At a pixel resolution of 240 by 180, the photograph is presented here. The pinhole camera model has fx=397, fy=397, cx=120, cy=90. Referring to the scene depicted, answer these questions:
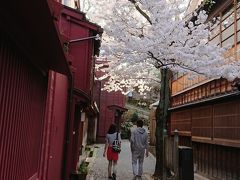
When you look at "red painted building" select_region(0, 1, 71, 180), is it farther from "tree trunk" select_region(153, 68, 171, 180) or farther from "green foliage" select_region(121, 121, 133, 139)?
"green foliage" select_region(121, 121, 133, 139)

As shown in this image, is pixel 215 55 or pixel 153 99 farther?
pixel 153 99

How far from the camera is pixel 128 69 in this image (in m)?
18.2

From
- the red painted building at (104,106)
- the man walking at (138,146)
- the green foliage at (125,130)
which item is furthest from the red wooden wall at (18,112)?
the green foliage at (125,130)

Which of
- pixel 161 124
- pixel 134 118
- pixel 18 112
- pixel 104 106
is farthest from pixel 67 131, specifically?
pixel 134 118

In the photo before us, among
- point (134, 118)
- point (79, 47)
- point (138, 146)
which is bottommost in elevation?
point (138, 146)

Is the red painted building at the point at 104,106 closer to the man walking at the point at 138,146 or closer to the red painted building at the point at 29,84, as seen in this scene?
the man walking at the point at 138,146

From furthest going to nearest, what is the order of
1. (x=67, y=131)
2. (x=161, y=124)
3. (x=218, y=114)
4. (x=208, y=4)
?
1. (x=208, y=4)
2. (x=161, y=124)
3. (x=218, y=114)
4. (x=67, y=131)

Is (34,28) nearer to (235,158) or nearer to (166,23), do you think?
(166,23)

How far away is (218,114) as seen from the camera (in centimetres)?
1439

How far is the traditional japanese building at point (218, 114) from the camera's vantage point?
1285 cm

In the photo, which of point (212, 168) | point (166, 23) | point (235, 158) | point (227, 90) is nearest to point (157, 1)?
point (166, 23)

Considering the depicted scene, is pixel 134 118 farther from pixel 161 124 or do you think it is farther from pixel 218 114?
pixel 218 114

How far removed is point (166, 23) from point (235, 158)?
4.91 metres

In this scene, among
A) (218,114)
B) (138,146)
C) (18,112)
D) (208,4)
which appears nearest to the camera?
(18,112)
